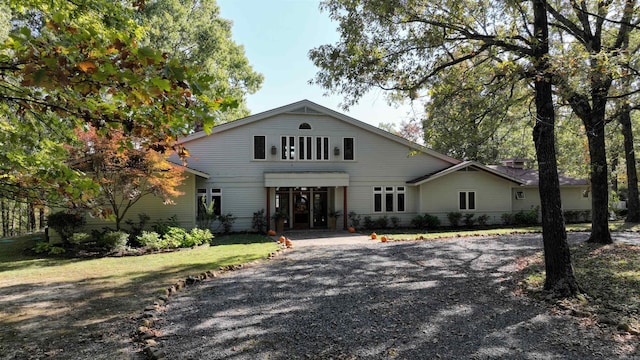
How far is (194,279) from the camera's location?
786 cm

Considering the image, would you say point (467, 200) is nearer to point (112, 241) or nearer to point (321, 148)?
point (321, 148)

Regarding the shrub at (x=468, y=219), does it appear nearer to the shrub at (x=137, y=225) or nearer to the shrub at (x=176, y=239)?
the shrub at (x=176, y=239)

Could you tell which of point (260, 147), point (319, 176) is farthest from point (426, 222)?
point (260, 147)

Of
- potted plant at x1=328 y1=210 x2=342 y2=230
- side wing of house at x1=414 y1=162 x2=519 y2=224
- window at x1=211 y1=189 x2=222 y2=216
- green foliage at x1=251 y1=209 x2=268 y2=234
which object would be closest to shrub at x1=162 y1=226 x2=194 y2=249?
window at x1=211 y1=189 x2=222 y2=216

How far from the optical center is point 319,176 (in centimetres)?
1794

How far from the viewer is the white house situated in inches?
683

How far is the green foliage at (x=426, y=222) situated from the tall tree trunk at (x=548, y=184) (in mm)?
12557

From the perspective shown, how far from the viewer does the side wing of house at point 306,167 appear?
57.4ft

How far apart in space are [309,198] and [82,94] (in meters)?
16.5

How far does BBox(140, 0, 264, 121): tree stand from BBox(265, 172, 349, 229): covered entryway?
6425 mm

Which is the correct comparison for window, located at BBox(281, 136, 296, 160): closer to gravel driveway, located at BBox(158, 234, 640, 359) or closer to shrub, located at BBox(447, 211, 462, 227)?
shrub, located at BBox(447, 211, 462, 227)

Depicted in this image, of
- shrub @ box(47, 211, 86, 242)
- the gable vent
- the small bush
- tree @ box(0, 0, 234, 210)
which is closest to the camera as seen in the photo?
tree @ box(0, 0, 234, 210)

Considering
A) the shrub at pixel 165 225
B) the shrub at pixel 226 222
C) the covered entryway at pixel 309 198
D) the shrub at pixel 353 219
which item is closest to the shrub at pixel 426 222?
the shrub at pixel 353 219

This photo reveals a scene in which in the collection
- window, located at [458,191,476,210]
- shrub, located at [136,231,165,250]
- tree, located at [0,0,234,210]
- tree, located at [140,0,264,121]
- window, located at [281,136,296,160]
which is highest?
tree, located at [140,0,264,121]
